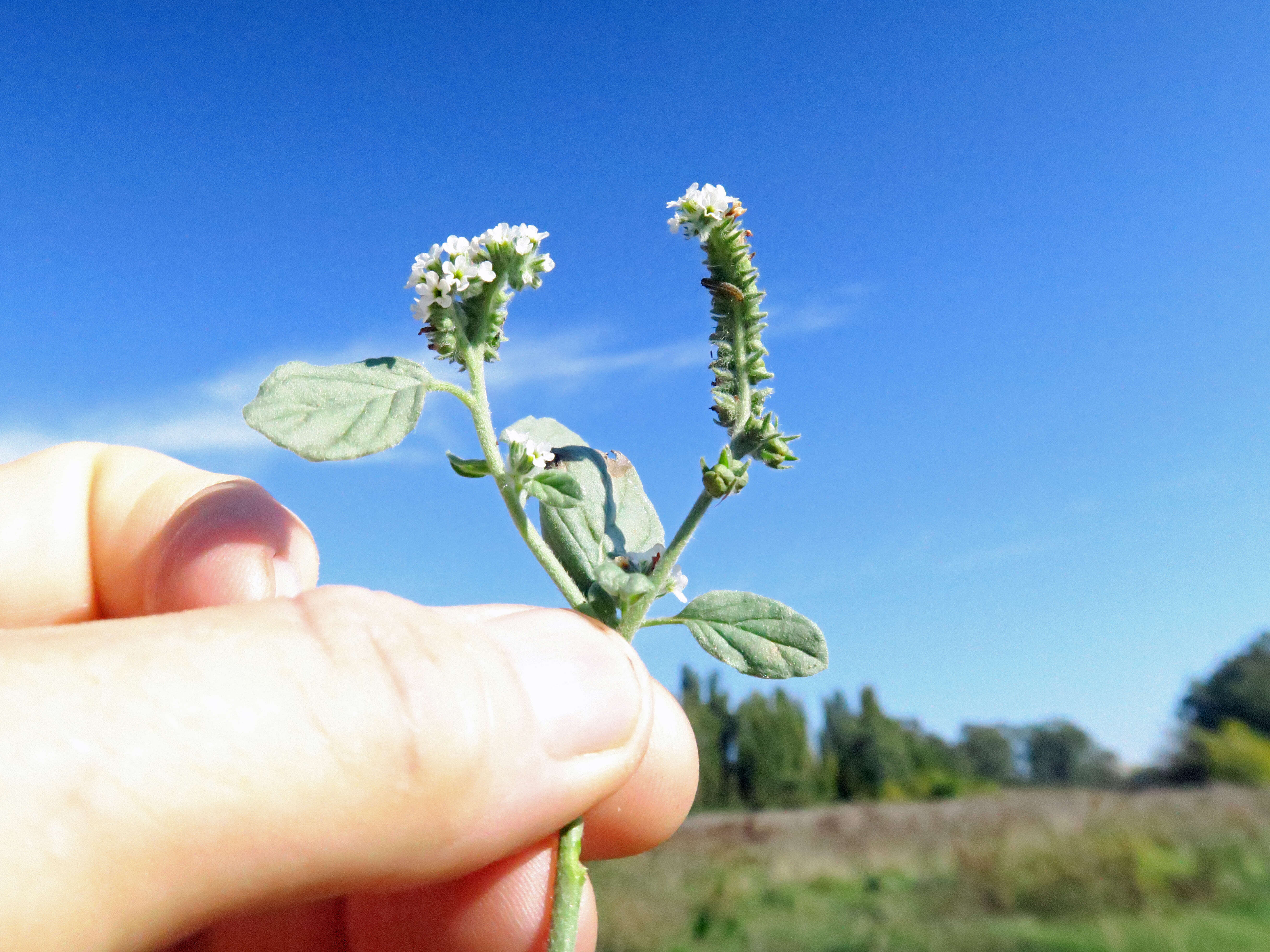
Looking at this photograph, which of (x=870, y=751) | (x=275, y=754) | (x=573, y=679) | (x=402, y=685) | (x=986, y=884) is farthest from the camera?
(x=870, y=751)

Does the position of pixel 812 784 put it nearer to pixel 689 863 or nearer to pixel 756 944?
pixel 689 863

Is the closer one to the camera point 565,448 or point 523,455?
point 523,455

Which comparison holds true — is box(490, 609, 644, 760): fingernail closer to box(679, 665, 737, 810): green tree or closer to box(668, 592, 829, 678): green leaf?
box(668, 592, 829, 678): green leaf

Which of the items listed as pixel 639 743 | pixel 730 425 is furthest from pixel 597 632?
pixel 730 425

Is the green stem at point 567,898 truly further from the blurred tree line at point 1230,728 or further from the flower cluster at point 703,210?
the blurred tree line at point 1230,728

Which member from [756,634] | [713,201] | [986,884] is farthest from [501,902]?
[986,884]

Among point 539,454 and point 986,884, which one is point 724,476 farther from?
point 986,884
